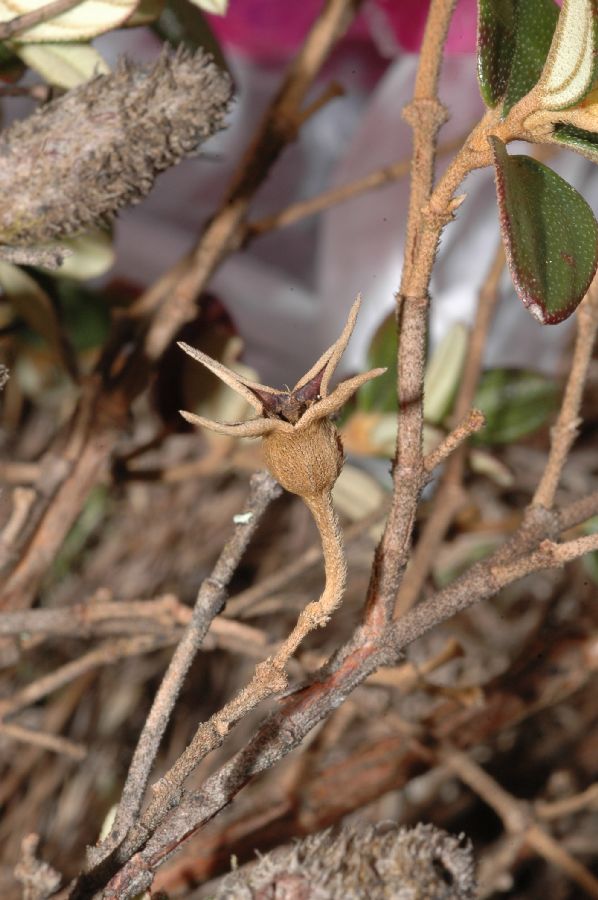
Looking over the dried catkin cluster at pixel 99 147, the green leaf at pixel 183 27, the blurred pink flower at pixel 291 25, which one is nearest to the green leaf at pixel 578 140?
the dried catkin cluster at pixel 99 147

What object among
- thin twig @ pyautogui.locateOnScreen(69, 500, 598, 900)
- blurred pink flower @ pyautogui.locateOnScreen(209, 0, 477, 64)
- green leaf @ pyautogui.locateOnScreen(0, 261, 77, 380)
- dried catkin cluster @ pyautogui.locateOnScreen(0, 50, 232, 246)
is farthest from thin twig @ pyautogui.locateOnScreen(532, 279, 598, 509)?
blurred pink flower @ pyautogui.locateOnScreen(209, 0, 477, 64)

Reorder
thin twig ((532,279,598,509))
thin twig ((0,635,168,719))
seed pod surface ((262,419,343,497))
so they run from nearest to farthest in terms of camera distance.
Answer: seed pod surface ((262,419,343,497)) → thin twig ((532,279,598,509)) → thin twig ((0,635,168,719))

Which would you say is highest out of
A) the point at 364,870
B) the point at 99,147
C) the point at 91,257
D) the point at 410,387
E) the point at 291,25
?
the point at 291,25

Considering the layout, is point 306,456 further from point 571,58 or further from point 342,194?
point 342,194

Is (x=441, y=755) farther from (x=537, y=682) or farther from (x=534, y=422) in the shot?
(x=534, y=422)

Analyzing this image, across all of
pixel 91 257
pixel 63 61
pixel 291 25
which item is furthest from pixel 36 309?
pixel 291 25

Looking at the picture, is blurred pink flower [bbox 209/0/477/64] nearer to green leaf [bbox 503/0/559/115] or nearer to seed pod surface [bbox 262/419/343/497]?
green leaf [bbox 503/0/559/115]

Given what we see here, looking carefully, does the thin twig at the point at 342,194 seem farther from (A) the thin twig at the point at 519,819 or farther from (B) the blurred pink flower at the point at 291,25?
(A) the thin twig at the point at 519,819
